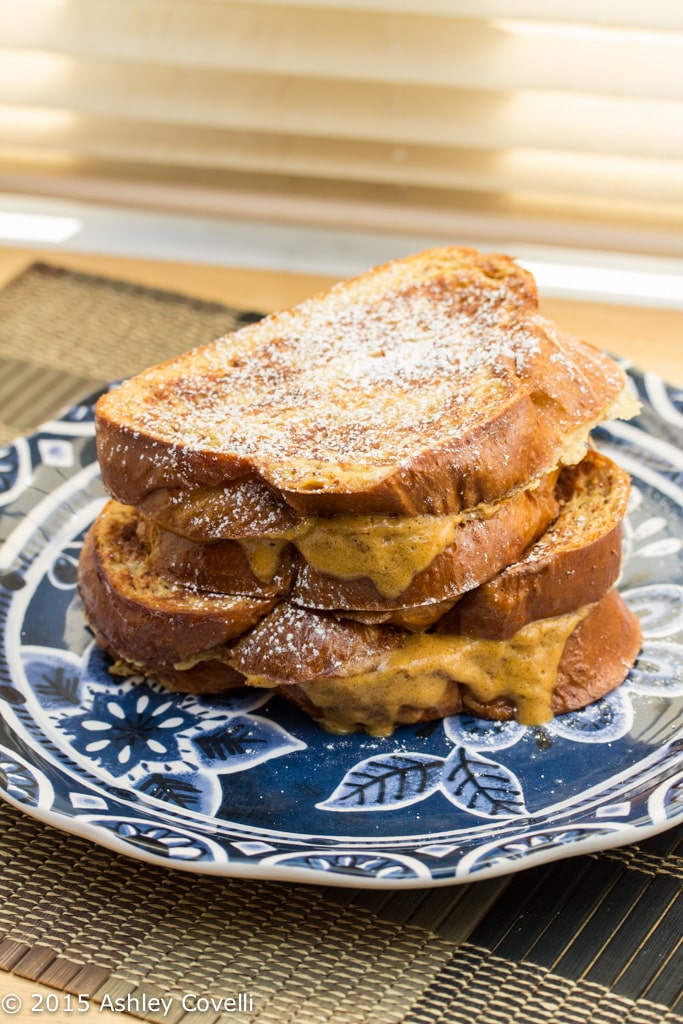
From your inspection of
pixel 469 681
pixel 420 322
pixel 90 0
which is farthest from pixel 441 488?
pixel 90 0

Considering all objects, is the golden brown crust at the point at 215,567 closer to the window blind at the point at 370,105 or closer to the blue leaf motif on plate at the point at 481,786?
the blue leaf motif on plate at the point at 481,786

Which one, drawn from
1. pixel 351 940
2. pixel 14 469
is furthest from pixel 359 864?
pixel 14 469

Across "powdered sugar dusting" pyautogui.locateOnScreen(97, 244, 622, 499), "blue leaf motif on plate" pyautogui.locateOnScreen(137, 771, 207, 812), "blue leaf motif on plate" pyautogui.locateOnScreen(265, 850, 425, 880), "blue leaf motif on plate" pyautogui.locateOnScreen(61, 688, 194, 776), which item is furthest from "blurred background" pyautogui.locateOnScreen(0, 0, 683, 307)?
"blue leaf motif on plate" pyautogui.locateOnScreen(265, 850, 425, 880)

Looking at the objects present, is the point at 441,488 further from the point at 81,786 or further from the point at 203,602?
the point at 81,786

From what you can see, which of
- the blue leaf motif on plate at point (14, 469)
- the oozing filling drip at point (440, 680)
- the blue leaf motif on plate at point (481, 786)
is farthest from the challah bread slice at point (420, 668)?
the blue leaf motif on plate at point (14, 469)

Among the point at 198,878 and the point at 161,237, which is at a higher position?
the point at 161,237
